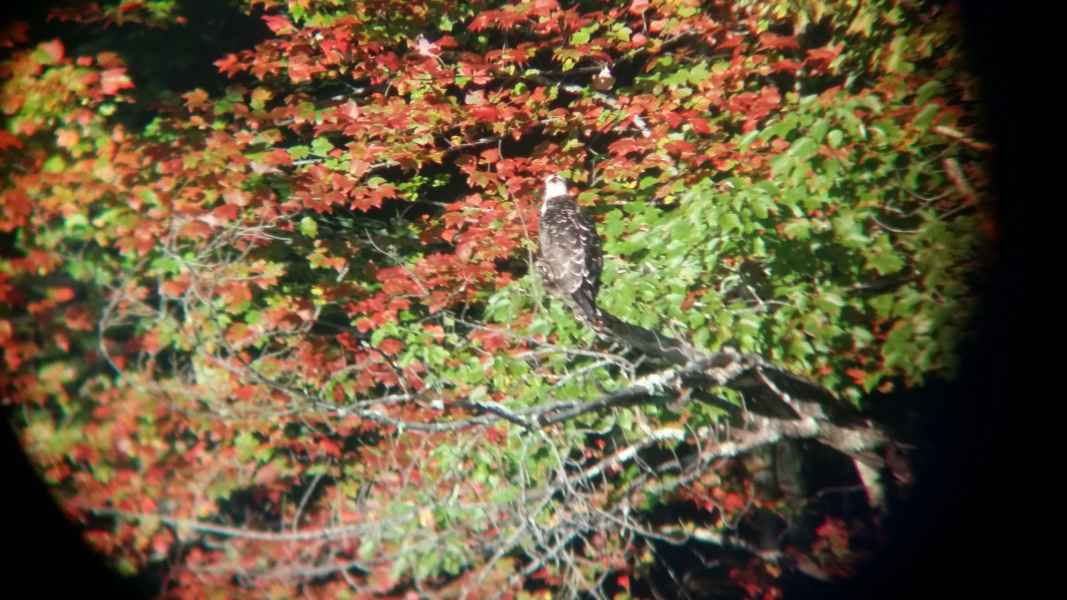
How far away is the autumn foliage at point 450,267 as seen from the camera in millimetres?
2764

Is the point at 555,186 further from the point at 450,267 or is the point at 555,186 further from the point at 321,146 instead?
the point at 321,146

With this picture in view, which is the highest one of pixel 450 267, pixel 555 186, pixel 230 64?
pixel 230 64

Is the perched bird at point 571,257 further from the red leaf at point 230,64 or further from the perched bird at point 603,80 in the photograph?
the red leaf at point 230,64

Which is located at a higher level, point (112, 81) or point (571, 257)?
point (112, 81)

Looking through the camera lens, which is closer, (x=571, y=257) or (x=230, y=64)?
(x=571, y=257)

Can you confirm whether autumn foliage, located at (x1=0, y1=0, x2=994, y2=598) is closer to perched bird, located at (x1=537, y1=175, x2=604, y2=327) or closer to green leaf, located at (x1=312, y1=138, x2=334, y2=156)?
green leaf, located at (x1=312, y1=138, x2=334, y2=156)

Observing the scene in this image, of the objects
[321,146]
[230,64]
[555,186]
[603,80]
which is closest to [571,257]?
[555,186]

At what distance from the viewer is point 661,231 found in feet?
10.7

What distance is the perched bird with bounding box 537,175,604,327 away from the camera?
3.06 meters

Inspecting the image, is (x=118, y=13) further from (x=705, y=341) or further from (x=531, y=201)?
(x=705, y=341)

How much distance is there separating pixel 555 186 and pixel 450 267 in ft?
2.53

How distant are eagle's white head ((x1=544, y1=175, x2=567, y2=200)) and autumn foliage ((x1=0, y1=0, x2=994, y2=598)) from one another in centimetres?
14

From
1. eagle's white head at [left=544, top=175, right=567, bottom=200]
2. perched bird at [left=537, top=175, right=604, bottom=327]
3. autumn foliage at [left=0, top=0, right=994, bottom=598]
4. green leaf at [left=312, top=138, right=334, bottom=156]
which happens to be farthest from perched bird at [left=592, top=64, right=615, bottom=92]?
green leaf at [left=312, top=138, right=334, bottom=156]

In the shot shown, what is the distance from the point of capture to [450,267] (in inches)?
142
